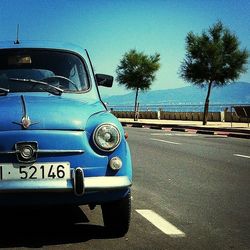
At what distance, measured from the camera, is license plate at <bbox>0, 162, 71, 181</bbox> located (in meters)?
3.82

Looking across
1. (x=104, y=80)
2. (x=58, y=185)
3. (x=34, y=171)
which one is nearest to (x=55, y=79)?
(x=104, y=80)

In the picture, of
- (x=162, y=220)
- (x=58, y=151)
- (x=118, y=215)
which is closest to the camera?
(x=58, y=151)

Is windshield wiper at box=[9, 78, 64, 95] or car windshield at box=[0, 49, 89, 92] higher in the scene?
→ car windshield at box=[0, 49, 89, 92]

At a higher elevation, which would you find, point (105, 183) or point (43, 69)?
point (43, 69)

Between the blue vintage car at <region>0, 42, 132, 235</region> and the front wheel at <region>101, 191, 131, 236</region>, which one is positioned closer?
the blue vintage car at <region>0, 42, 132, 235</region>

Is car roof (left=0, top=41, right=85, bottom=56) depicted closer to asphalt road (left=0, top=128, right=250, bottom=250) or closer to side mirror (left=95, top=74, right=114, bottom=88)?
side mirror (left=95, top=74, right=114, bottom=88)

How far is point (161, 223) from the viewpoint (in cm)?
489

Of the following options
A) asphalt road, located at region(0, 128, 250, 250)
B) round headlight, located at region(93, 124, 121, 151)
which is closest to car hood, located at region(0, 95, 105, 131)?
round headlight, located at region(93, 124, 121, 151)

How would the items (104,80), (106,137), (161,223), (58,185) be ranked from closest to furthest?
(58,185) → (106,137) → (161,223) → (104,80)

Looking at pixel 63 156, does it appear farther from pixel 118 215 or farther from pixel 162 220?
pixel 162 220

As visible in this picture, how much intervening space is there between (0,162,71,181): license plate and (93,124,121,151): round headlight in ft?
1.10

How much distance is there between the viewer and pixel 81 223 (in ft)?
15.9

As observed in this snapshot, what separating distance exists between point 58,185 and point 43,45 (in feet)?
7.00

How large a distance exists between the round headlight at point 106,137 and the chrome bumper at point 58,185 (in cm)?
25
